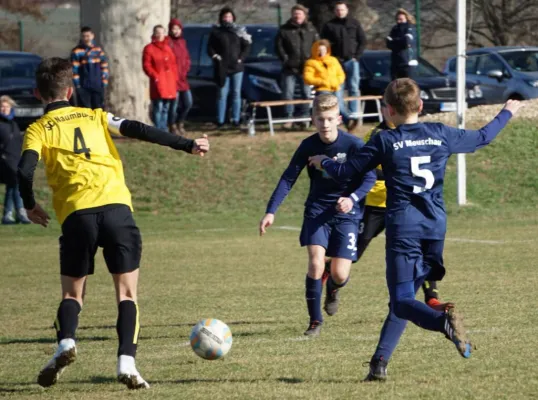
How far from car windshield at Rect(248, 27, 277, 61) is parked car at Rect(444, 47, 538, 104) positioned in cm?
438

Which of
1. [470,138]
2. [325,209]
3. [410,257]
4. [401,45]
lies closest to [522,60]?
[401,45]

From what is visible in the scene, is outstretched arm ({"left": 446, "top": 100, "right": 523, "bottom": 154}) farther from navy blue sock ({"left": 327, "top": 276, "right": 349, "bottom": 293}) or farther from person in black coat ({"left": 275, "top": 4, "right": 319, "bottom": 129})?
person in black coat ({"left": 275, "top": 4, "right": 319, "bottom": 129})

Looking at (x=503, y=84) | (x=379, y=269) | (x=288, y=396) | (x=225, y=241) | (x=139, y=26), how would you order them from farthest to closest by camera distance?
(x=503, y=84), (x=139, y=26), (x=225, y=241), (x=379, y=269), (x=288, y=396)

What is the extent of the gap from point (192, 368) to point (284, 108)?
14.5 metres

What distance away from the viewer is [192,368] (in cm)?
712

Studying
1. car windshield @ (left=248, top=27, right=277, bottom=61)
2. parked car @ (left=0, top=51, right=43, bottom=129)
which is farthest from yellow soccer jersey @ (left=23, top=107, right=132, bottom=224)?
parked car @ (left=0, top=51, right=43, bottom=129)

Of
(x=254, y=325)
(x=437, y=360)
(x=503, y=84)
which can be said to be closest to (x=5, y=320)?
(x=254, y=325)

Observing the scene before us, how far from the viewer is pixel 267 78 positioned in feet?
72.8

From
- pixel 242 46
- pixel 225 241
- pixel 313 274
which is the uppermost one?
pixel 242 46

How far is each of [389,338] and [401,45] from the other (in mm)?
14611

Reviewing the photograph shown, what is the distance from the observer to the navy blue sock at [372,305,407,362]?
634 cm

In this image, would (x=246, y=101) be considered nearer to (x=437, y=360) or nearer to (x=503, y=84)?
(x=503, y=84)

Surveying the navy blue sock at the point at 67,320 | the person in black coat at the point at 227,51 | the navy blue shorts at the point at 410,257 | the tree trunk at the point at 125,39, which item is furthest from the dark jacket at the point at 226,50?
the navy blue shorts at the point at 410,257

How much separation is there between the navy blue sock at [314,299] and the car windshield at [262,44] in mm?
15086
